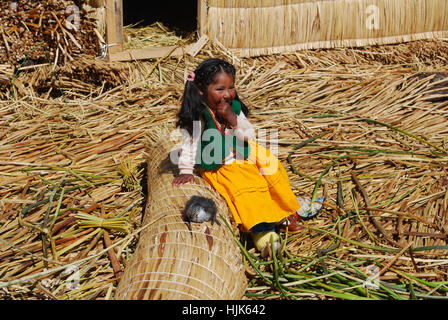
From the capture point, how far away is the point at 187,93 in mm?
2389

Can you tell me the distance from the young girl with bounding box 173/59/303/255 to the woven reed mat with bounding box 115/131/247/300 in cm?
15

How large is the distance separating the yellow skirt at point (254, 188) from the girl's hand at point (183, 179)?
0.44ft

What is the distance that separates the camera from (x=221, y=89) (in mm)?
2303

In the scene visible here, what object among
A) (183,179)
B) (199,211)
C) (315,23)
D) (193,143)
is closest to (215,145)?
(193,143)

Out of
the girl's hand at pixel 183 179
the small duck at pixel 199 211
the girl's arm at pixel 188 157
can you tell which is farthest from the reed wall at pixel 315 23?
the small duck at pixel 199 211

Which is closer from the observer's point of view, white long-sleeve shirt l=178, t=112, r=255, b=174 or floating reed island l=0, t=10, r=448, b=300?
floating reed island l=0, t=10, r=448, b=300

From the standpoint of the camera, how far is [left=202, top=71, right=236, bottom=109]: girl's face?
7.49ft

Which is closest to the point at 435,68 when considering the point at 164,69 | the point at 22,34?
the point at 164,69

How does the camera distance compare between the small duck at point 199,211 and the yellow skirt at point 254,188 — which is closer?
the small duck at point 199,211

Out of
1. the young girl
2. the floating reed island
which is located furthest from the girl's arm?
the floating reed island

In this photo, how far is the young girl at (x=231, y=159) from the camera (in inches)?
91.8

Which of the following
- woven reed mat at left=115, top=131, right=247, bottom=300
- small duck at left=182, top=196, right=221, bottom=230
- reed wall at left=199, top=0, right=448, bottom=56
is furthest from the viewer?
reed wall at left=199, top=0, right=448, bottom=56

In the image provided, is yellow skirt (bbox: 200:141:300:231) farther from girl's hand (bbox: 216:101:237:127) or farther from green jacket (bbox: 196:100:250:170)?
girl's hand (bbox: 216:101:237:127)

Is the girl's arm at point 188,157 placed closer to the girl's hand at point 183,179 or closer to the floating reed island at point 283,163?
the girl's hand at point 183,179
